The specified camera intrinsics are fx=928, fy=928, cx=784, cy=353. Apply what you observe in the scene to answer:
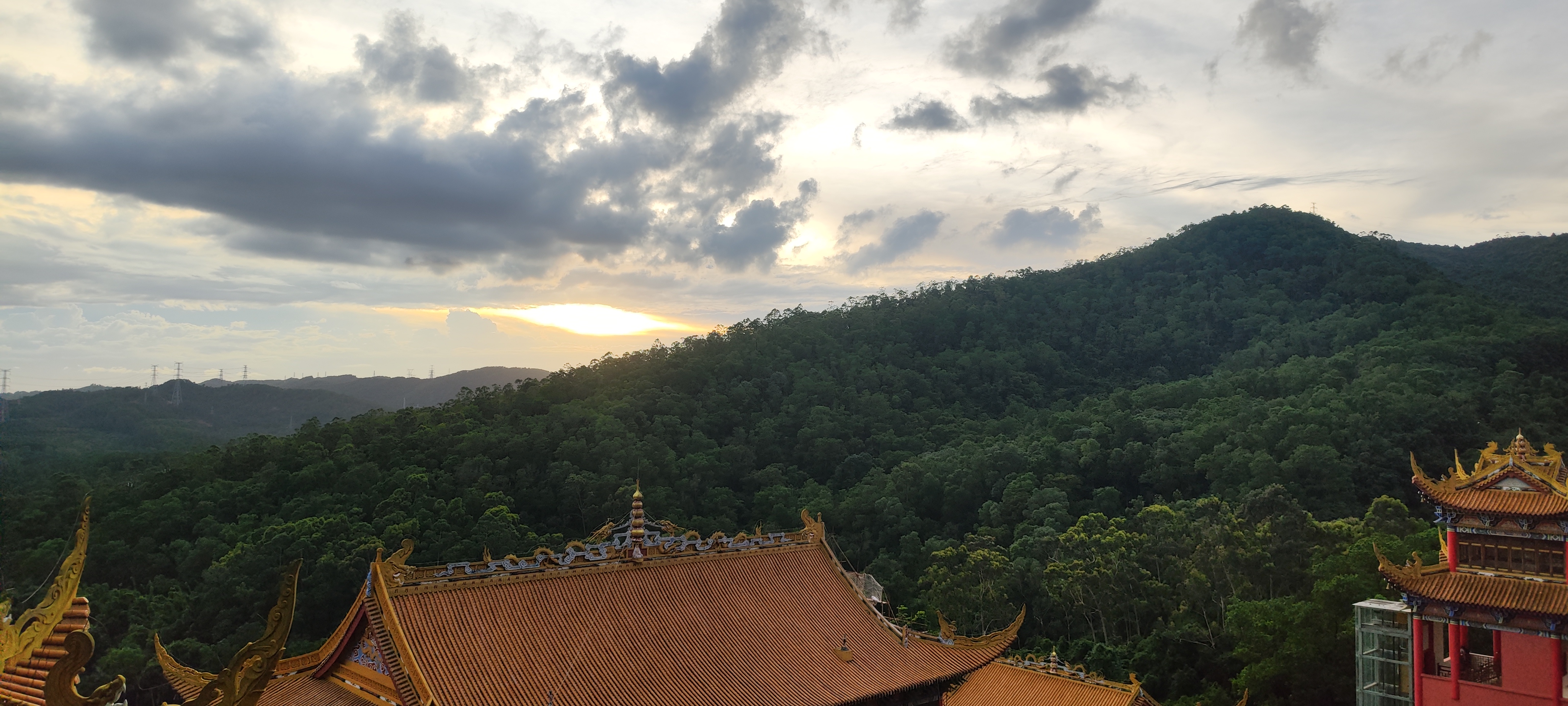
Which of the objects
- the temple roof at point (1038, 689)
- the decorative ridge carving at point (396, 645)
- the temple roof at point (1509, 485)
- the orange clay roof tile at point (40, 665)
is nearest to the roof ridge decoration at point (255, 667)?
the orange clay roof tile at point (40, 665)

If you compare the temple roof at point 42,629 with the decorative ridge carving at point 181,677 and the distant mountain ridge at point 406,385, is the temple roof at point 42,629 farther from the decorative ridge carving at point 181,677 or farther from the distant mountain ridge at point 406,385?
the distant mountain ridge at point 406,385

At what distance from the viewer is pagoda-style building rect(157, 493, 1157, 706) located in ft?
46.2

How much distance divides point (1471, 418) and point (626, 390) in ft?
184

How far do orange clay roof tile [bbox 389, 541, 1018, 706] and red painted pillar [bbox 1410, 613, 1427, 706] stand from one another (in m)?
8.75

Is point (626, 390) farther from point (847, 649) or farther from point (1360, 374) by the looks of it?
point (847, 649)

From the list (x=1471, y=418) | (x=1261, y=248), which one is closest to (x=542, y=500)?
(x=1471, y=418)

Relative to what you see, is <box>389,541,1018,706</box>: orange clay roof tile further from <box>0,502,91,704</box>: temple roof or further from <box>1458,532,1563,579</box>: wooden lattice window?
<box>1458,532,1563,579</box>: wooden lattice window

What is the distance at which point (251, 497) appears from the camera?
161ft

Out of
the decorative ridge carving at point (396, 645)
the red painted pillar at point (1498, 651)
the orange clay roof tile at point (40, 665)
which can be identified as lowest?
the red painted pillar at point (1498, 651)

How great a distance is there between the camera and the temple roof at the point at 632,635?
46.1 feet

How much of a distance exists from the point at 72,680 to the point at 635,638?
1202 cm

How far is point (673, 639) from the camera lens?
16.6 meters

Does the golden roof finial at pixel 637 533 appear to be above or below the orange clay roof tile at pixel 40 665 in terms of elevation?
below

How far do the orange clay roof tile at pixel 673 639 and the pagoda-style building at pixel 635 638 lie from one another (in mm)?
27
